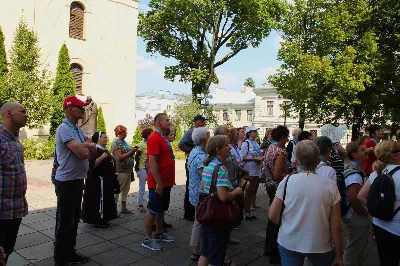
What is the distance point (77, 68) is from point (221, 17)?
12.9m

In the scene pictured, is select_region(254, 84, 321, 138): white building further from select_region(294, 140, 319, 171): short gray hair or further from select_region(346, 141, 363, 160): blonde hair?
select_region(294, 140, 319, 171): short gray hair

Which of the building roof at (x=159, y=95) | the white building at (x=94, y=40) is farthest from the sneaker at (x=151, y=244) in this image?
the building roof at (x=159, y=95)

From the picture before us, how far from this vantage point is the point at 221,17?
27188 mm

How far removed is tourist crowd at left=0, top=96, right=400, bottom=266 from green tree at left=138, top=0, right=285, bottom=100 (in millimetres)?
21338

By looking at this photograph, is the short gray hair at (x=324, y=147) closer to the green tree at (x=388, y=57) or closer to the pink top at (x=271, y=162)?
the pink top at (x=271, y=162)

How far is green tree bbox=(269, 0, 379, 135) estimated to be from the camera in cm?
1945

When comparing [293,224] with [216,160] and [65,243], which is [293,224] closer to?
[216,160]

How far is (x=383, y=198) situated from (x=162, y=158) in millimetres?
2791

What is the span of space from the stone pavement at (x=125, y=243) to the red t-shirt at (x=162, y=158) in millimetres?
995

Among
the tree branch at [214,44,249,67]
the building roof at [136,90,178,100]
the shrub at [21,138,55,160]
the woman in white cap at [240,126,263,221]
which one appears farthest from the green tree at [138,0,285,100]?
the building roof at [136,90,178,100]

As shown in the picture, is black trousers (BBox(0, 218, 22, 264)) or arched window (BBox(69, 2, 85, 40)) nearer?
black trousers (BBox(0, 218, 22, 264))

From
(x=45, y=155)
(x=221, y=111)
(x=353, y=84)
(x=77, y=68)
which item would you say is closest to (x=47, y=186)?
(x=45, y=155)

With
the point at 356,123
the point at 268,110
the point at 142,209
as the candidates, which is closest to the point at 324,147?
the point at 142,209

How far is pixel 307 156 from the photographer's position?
263 centimetres
